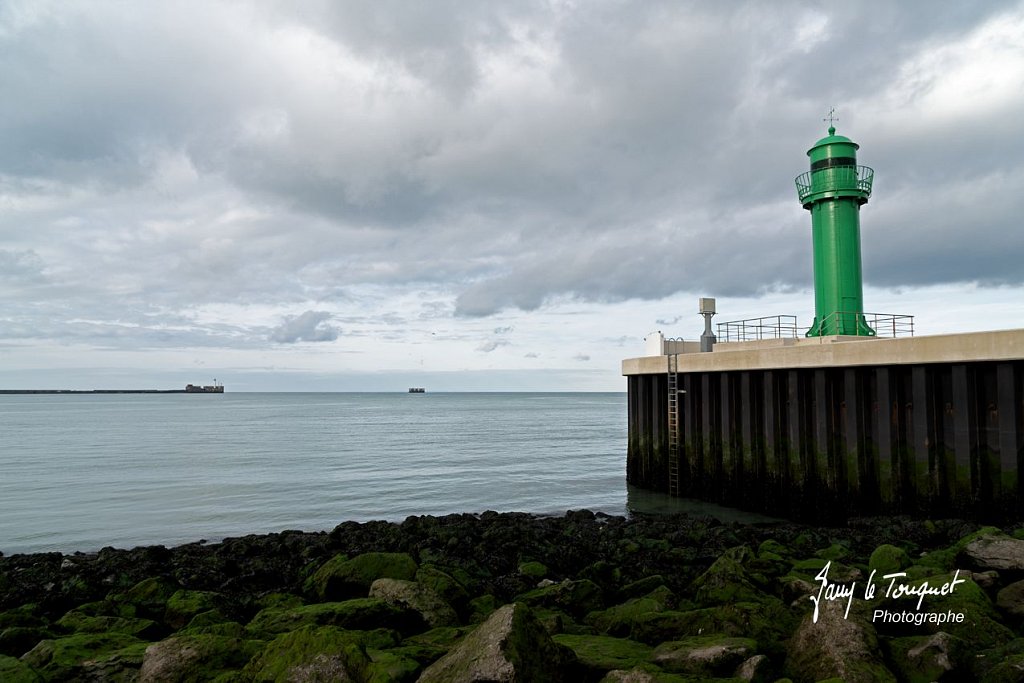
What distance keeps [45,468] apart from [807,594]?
124 ft

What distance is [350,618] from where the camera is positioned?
24.6ft

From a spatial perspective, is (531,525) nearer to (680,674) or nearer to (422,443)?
(680,674)

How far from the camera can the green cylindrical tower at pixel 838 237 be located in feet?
79.9

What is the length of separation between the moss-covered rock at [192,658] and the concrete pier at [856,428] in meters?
13.0

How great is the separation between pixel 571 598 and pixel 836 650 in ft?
14.0

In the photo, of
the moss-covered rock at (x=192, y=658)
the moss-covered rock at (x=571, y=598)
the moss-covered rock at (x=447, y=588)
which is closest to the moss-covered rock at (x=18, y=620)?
the moss-covered rock at (x=192, y=658)

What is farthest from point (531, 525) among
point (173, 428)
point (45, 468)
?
point (173, 428)

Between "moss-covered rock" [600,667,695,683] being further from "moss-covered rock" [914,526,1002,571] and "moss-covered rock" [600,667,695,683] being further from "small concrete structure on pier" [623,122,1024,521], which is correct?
"small concrete structure on pier" [623,122,1024,521]

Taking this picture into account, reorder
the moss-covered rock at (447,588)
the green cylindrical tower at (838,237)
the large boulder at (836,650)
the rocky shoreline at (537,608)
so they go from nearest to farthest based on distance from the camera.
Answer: the large boulder at (836,650)
the rocky shoreline at (537,608)
the moss-covered rock at (447,588)
the green cylindrical tower at (838,237)

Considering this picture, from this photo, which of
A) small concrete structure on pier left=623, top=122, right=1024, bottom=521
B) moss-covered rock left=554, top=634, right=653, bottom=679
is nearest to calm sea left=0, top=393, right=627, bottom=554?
small concrete structure on pier left=623, top=122, right=1024, bottom=521

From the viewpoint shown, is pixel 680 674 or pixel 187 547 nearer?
pixel 680 674

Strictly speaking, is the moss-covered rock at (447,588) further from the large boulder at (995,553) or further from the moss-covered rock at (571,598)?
the large boulder at (995,553)

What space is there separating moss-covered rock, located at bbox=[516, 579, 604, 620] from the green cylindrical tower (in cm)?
1820

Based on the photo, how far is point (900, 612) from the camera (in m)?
7.30
